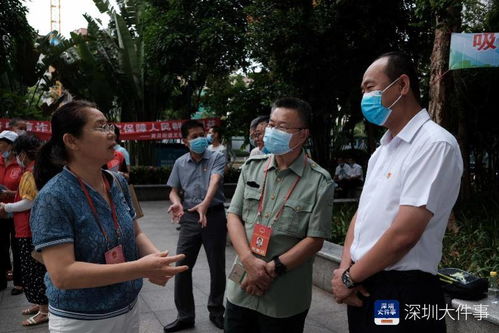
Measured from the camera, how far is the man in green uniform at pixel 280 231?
211cm

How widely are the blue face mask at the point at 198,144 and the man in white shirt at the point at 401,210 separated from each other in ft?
6.50

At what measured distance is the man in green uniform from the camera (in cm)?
211

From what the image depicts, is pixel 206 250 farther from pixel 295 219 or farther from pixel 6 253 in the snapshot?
pixel 6 253

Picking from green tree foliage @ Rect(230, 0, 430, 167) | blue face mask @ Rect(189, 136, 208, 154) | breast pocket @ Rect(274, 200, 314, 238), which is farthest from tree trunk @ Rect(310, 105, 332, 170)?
breast pocket @ Rect(274, 200, 314, 238)

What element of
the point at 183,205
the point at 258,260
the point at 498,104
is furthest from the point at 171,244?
the point at 498,104

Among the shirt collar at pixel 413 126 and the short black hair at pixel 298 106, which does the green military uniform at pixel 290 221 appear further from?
the shirt collar at pixel 413 126

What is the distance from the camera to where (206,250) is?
3.63m

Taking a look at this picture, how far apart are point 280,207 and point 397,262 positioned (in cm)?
69

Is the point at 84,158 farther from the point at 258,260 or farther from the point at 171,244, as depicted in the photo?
the point at 171,244

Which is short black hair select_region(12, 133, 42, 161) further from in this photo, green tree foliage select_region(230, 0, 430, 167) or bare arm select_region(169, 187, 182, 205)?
green tree foliage select_region(230, 0, 430, 167)

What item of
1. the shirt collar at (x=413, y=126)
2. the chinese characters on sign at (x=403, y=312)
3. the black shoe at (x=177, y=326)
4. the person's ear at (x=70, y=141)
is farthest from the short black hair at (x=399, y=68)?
the black shoe at (x=177, y=326)

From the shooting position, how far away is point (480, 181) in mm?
8750

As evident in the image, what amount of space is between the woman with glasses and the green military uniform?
2.05 feet

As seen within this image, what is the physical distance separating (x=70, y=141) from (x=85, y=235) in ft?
1.28
